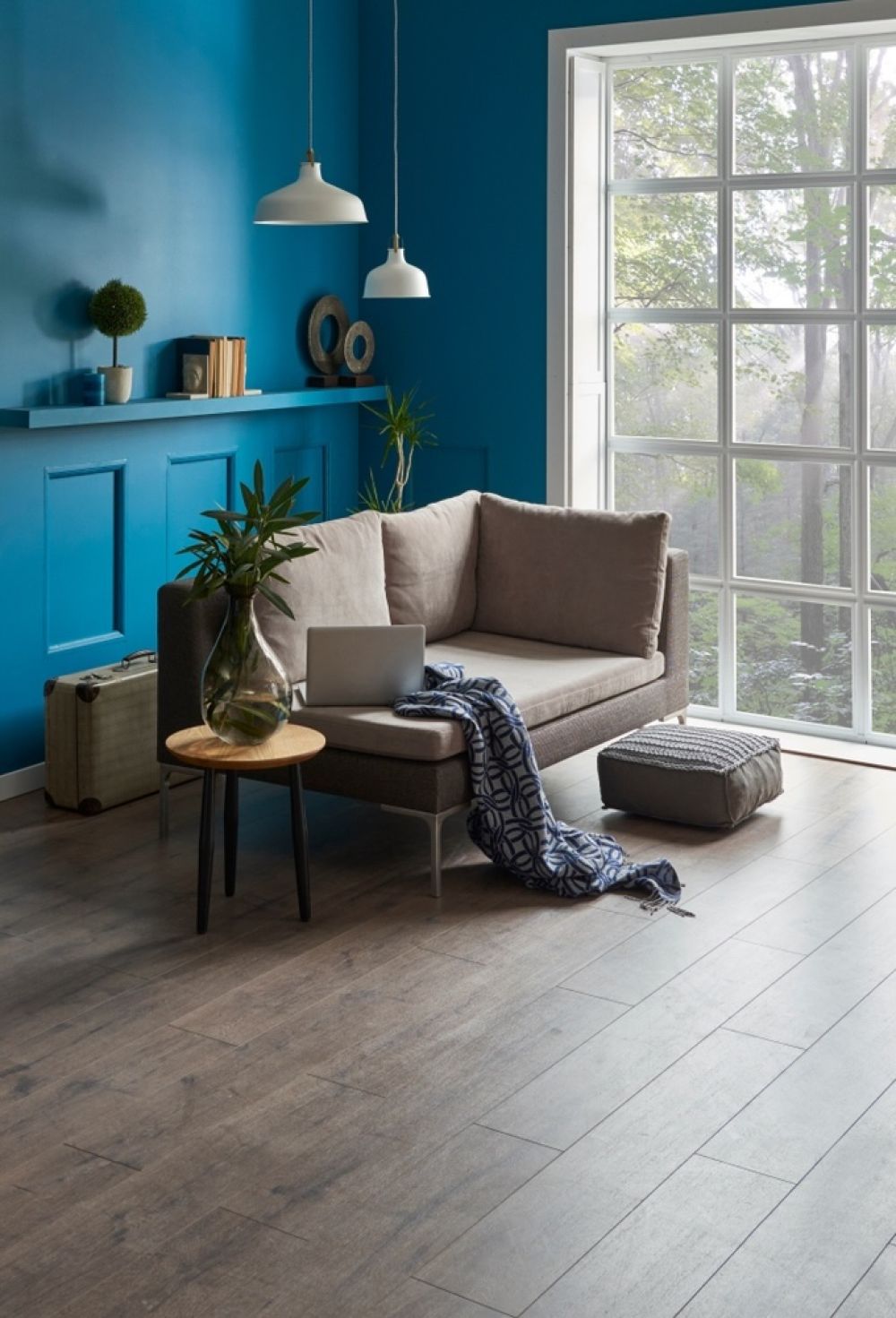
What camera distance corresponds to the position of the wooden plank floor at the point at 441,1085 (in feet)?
9.12

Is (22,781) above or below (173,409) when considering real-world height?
below

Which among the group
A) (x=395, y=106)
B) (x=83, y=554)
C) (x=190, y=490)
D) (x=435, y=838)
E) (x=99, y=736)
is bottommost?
(x=435, y=838)

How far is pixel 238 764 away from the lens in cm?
420

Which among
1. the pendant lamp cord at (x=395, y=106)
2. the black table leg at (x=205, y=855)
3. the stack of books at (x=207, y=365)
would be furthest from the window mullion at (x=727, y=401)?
the black table leg at (x=205, y=855)

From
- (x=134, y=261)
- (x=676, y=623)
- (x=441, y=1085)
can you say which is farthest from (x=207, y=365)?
(x=441, y=1085)

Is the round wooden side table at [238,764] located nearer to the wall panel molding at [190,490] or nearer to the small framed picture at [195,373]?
the wall panel molding at [190,490]

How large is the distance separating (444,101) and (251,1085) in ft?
14.4

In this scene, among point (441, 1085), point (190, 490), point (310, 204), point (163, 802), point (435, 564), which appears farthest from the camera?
point (190, 490)

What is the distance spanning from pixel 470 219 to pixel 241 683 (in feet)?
9.83

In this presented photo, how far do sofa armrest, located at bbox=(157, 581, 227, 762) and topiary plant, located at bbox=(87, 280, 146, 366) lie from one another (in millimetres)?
1063

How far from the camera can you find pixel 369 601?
530 cm

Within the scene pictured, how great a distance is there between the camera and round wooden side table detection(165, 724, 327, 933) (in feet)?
13.8

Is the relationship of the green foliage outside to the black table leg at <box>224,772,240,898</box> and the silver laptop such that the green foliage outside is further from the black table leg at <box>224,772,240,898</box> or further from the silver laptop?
the black table leg at <box>224,772,240,898</box>

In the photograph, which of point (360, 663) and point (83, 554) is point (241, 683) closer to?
point (360, 663)
